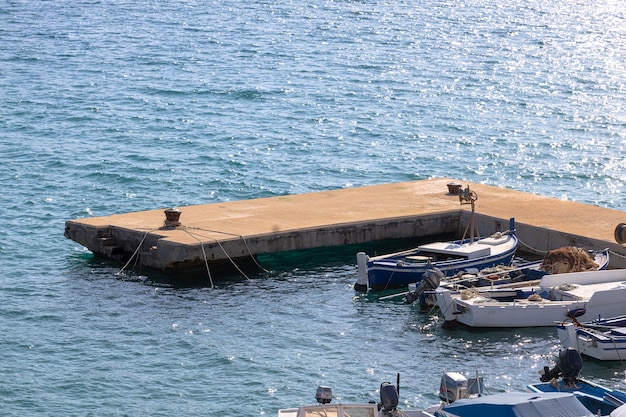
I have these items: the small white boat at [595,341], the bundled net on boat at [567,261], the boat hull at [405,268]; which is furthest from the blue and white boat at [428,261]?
the small white boat at [595,341]

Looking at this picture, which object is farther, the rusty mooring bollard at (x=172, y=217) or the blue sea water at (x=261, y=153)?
the rusty mooring bollard at (x=172, y=217)

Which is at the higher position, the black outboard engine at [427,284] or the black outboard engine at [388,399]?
the black outboard engine at [388,399]

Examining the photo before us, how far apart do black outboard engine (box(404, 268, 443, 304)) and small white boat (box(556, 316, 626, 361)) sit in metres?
4.43

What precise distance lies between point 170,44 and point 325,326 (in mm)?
64538

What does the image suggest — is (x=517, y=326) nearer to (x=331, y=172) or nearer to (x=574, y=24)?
(x=331, y=172)

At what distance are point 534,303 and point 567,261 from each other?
3165mm

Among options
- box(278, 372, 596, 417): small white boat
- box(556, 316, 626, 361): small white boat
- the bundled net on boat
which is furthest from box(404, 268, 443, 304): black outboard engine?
box(278, 372, 596, 417): small white boat

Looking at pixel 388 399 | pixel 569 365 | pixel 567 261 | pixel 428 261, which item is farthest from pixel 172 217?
pixel 388 399

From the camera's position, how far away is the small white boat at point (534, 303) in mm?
33562

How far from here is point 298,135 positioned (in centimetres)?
6600

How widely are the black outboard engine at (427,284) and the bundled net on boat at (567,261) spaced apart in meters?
3.57

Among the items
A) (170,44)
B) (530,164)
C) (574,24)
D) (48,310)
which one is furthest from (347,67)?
(48,310)

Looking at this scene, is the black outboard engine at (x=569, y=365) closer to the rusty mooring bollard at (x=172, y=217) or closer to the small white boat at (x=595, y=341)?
the small white boat at (x=595, y=341)

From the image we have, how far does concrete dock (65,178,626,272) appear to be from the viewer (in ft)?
126
